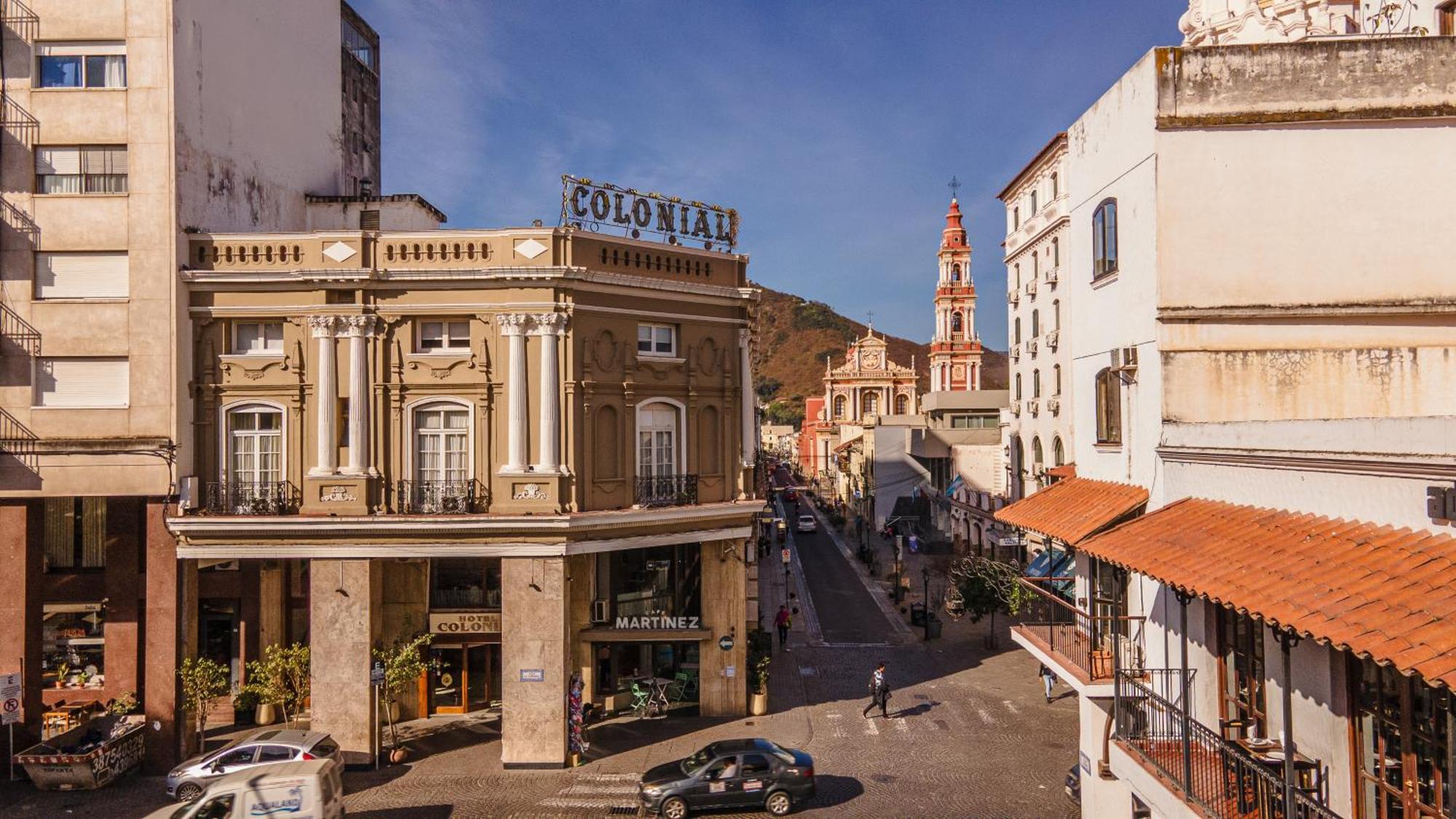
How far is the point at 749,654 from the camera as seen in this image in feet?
97.2

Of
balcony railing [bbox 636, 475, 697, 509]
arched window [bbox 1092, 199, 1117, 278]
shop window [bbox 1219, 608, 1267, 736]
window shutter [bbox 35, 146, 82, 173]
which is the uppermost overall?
window shutter [bbox 35, 146, 82, 173]

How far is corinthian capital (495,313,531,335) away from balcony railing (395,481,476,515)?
4.28m

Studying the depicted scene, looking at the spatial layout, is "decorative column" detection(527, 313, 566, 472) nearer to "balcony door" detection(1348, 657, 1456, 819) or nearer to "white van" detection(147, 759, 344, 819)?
"white van" detection(147, 759, 344, 819)

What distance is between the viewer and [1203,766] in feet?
43.0

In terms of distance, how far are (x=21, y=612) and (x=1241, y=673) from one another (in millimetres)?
29008

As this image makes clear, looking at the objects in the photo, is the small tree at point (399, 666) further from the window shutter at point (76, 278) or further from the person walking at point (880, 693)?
the person walking at point (880, 693)

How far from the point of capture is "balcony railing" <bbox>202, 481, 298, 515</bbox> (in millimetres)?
25688

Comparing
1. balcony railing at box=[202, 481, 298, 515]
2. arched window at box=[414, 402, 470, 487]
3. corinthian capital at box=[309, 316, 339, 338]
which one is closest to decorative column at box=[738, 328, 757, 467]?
arched window at box=[414, 402, 470, 487]

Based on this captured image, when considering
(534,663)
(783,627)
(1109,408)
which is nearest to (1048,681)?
(783,627)

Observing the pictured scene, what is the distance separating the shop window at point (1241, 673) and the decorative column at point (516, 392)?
17.3 meters

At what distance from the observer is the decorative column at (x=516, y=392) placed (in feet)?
84.0

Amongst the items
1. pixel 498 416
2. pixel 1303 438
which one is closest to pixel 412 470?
pixel 498 416

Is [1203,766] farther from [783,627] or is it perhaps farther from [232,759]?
[783,627]

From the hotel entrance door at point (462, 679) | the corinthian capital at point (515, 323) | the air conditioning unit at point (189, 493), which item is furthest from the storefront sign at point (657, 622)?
the air conditioning unit at point (189, 493)
